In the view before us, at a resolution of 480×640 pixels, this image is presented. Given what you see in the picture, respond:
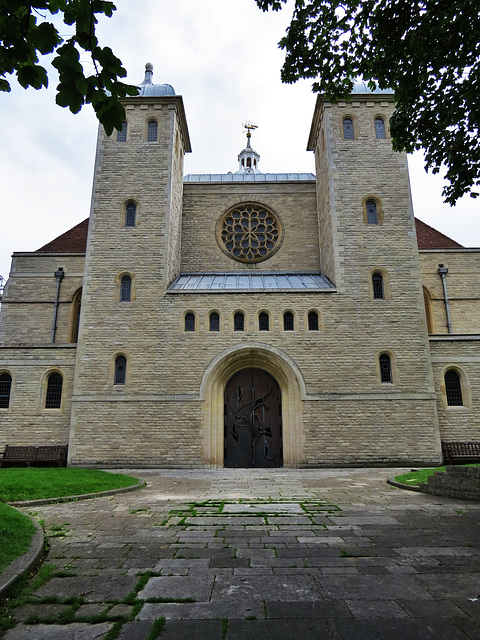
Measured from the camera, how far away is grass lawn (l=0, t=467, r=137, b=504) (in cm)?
827

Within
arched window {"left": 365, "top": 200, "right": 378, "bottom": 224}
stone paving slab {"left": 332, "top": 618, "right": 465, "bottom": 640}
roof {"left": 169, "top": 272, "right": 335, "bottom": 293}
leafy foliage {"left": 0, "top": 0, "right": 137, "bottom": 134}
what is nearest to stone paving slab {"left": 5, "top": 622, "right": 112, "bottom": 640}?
stone paving slab {"left": 332, "top": 618, "right": 465, "bottom": 640}

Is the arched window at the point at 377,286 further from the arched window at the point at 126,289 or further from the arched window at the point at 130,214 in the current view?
the arched window at the point at 130,214

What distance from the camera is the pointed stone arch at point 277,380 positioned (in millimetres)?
15691

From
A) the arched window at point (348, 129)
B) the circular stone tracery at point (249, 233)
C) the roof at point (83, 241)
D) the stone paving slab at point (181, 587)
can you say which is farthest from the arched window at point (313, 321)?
the stone paving slab at point (181, 587)

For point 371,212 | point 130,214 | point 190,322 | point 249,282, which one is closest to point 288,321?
point 249,282

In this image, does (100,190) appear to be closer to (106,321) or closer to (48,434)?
(106,321)

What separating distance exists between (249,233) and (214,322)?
5951mm

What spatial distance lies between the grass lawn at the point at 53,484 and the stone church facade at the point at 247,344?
4.87 meters

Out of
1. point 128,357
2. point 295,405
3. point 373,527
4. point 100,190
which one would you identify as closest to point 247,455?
point 295,405

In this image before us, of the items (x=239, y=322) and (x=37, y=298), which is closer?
(x=239, y=322)

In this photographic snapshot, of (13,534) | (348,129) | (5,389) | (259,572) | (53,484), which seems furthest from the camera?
(348,129)

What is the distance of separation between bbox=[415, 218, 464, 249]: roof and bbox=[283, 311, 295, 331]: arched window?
30.3 feet

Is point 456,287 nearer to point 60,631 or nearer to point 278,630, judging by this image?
point 278,630

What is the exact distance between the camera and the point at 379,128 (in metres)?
19.2
